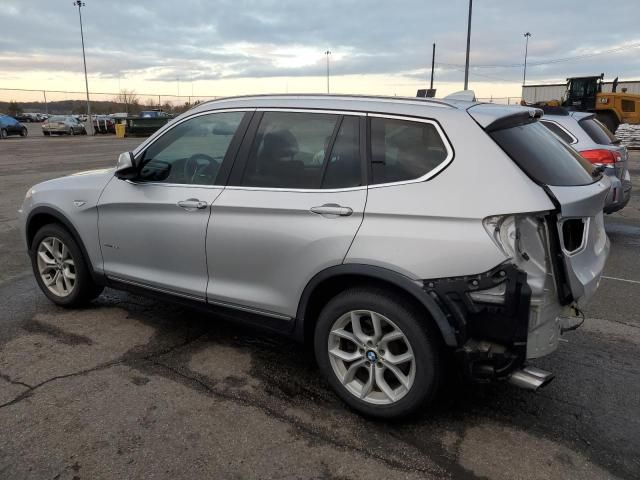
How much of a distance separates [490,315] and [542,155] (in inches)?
39.0

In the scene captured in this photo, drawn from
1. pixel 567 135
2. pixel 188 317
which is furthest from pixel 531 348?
pixel 567 135

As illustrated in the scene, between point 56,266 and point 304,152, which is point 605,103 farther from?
point 56,266

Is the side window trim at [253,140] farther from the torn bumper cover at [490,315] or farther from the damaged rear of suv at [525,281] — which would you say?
the torn bumper cover at [490,315]

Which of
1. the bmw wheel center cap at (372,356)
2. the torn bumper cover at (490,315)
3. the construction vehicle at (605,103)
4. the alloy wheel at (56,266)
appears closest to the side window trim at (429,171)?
the torn bumper cover at (490,315)

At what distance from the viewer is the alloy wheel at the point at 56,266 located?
15.6ft

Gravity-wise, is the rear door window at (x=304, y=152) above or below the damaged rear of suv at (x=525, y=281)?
above

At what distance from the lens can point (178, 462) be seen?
109 inches

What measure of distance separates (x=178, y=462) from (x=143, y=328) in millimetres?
1905

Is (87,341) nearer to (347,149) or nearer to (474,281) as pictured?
(347,149)

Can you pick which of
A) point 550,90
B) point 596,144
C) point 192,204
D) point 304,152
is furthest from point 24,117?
point 304,152

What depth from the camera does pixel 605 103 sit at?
25.5 meters

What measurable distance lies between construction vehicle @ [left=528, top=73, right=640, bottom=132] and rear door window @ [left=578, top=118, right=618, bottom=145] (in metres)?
19.0

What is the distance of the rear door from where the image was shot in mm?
3125

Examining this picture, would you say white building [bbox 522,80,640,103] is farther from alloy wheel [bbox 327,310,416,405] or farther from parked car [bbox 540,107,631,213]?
alloy wheel [bbox 327,310,416,405]
